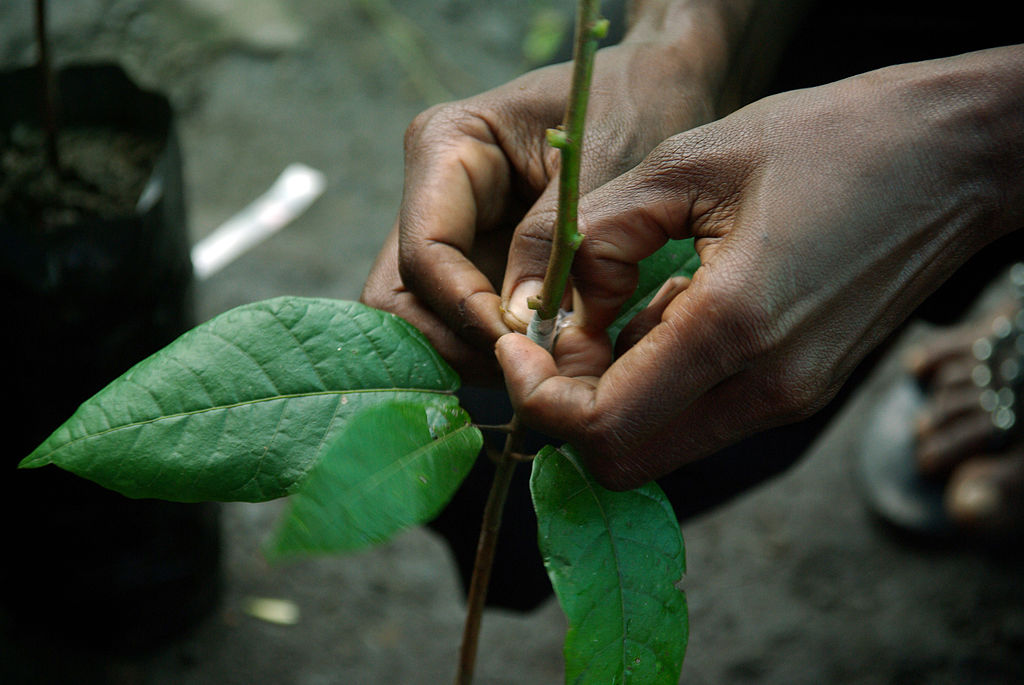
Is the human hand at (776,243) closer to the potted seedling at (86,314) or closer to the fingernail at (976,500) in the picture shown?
the potted seedling at (86,314)

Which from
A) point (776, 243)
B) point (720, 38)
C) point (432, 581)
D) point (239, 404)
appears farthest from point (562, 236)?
point (432, 581)

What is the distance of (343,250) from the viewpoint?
254cm

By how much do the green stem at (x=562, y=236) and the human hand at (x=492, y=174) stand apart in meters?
0.10

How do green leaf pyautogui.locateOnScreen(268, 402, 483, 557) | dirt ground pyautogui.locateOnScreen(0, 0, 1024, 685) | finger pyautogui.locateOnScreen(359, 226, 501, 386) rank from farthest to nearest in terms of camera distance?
1. dirt ground pyautogui.locateOnScreen(0, 0, 1024, 685)
2. finger pyautogui.locateOnScreen(359, 226, 501, 386)
3. green leaf pyautogui.locateOnScreen(268, 402, 483, 557)

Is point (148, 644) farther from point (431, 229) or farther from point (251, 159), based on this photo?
point (251, 159)

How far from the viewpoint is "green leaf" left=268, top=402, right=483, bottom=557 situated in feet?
1.78

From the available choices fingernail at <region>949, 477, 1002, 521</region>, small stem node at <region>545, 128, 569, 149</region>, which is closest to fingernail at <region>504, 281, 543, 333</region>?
small stem node at <region>545, 128, 569, 149</region>

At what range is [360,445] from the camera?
60 centimetres

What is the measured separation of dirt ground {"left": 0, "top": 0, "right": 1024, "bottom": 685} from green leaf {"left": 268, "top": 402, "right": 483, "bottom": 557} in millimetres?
1210

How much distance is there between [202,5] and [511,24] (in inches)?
42.9

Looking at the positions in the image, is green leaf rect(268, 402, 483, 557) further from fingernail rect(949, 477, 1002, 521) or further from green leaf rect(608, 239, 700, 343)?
fingernail rect(949, 477, 1002, 521)

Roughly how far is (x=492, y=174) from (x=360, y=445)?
0.43 meters

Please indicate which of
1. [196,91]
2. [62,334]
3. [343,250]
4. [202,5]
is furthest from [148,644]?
[202,5]

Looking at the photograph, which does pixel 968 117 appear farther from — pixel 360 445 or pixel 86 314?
pixel 86 314
